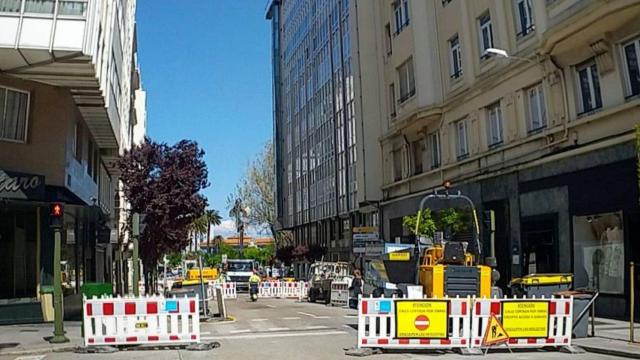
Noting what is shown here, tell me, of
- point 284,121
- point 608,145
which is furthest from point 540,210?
point 284,121

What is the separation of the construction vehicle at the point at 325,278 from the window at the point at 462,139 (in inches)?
302

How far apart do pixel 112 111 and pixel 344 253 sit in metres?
28.2

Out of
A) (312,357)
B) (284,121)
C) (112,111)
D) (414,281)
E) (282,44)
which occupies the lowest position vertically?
(312,357)

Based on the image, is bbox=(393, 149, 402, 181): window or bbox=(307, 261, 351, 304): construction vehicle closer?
bbox=(307, 261, 351, 304): construction vehicle

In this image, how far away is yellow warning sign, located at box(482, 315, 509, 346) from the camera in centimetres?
1426

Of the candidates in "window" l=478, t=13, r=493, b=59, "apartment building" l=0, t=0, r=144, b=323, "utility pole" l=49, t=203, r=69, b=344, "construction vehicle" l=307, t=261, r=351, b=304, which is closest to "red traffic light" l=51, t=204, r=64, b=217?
"utility pole" l=49, t=203, r=69, b=344

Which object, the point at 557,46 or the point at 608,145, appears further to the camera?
the point at 557,46

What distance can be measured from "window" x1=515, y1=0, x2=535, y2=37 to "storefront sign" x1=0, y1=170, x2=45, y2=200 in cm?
1592

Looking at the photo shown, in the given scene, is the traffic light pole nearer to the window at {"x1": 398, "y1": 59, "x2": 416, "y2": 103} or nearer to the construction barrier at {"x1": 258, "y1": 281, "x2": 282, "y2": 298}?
the window at {"x1": 398, "y1": 59, "x2": 416, "y2": 103}

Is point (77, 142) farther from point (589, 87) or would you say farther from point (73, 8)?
point (589, 87)

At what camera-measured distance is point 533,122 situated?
24.5 m

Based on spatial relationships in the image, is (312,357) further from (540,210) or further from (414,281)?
(540,210)

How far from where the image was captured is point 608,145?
65.0ft

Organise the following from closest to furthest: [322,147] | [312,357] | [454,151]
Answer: [312,357] < [454,151] < [322,147]
